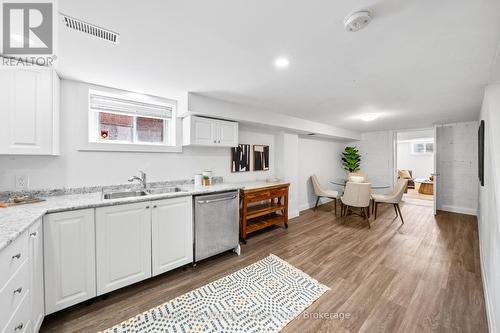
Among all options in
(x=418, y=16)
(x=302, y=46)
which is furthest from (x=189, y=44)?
(x=418, y=16)

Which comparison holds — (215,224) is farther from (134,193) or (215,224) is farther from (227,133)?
(227,133)

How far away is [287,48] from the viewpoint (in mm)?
1578

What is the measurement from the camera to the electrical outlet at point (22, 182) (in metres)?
1.92

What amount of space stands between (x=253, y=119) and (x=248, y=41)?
70.2 inches

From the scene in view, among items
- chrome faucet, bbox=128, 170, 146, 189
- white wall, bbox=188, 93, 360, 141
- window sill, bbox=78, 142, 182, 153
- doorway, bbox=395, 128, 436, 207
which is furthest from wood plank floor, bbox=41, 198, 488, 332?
doorway, bbox=395, 128, 436, 207

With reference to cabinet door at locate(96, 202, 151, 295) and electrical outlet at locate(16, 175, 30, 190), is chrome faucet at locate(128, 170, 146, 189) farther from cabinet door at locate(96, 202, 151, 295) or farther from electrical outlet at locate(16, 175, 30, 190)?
electrical outlet at locate(16, 175, 30, 190)

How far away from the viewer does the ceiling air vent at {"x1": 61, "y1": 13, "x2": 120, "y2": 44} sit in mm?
1252

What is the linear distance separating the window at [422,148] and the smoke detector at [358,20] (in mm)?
9815

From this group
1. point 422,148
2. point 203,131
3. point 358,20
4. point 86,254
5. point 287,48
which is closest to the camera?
point 358,20

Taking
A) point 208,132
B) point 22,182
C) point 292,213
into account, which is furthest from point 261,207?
point 22,182

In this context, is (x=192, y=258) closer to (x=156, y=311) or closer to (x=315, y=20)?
(x=156, y=311)

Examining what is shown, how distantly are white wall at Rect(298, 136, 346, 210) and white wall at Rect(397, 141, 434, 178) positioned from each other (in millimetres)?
4501

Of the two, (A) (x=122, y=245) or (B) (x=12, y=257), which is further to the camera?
(A) (x=122, y=245)

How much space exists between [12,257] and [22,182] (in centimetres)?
131
